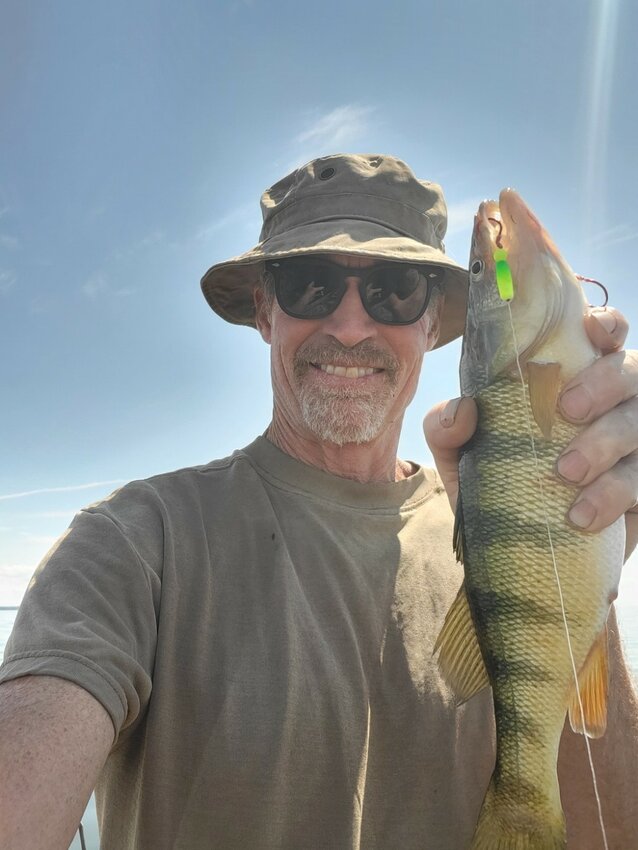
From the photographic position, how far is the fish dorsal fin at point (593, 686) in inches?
79.0

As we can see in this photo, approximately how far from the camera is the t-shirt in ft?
6.70

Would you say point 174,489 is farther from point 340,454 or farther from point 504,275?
point 504,275

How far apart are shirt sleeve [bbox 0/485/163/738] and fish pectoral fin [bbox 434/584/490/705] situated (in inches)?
35.8

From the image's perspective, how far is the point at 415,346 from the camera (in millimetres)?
3277

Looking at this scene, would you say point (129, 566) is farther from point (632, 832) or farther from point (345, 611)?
point (632, 832)

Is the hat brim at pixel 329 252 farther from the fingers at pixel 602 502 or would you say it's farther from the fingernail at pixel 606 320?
the fingers at pixel 602 502

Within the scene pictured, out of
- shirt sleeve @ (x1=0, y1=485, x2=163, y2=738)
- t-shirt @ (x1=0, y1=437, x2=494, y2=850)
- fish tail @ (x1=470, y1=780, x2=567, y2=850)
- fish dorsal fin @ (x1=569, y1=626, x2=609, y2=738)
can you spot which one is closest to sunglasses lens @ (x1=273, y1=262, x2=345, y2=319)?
t-shirt @ (x1=0, y1=437, x2=494, y2=850)

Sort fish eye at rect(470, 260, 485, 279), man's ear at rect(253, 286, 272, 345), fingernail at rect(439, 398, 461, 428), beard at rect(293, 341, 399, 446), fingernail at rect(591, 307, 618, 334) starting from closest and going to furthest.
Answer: fingernail at rect(591, 307, 618, 334) < fingernail at rect(439, 398, 461, 428) < fish eye at rect(470, 260, 485, 279) < beard at rect(293, 341, 399, 446) < man's ear at rect(253, 286, 272, 345)

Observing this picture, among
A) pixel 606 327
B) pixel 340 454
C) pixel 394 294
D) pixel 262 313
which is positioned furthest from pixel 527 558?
pixel 262 313

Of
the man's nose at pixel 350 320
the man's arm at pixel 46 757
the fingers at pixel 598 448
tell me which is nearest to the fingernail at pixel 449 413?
the fingers at pixel 598 448

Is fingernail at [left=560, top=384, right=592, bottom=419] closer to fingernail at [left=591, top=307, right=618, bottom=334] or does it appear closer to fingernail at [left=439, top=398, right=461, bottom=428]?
fingernail at [left=591, top=307, right=618, bottom=334]

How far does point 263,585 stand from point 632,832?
1.66 m

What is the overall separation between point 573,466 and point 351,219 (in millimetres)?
1749

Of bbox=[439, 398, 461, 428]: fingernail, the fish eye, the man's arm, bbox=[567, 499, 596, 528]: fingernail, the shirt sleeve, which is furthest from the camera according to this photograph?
the fish eye
